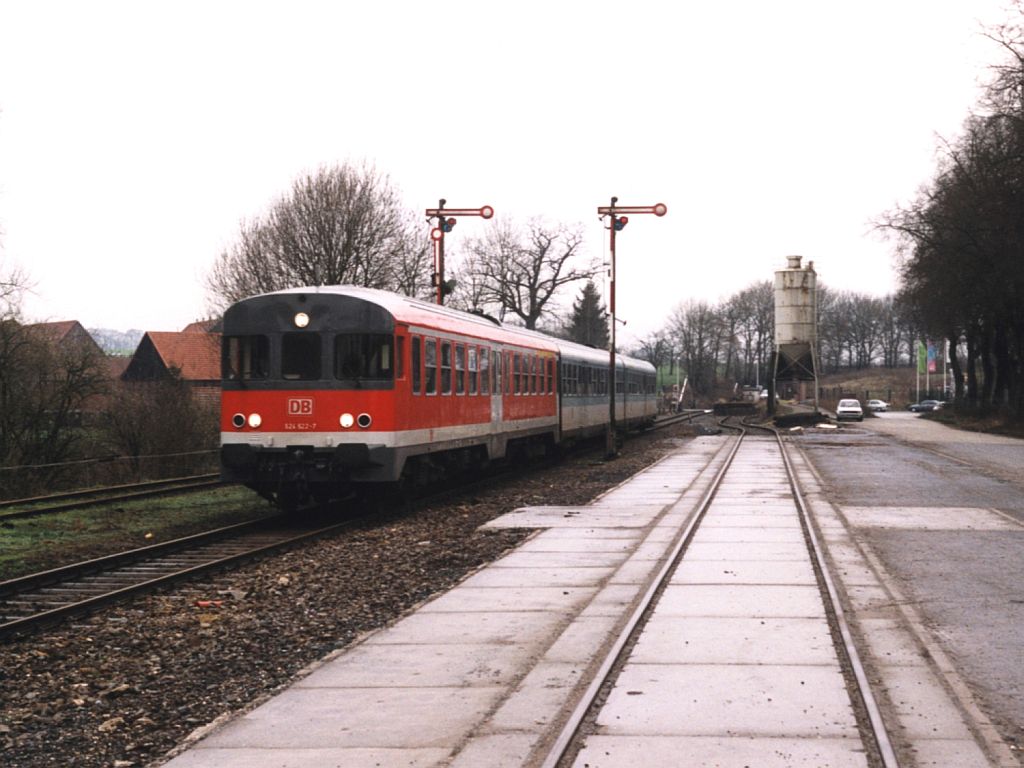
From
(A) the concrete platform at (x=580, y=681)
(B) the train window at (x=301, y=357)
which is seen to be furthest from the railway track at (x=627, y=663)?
(B) the train window at (x=301, y=357)

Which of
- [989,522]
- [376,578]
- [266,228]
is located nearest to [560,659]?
[376,578]

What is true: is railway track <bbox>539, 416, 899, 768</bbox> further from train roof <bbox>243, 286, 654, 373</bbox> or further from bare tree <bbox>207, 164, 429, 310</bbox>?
bare tree <bbox>207, 164, 429, 310</bbox>

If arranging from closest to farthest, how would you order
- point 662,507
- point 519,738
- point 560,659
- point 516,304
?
point 519,738 → point 560,659 → point 662,507 → point 516,304

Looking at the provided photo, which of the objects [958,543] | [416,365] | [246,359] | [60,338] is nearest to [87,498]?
[246,359]

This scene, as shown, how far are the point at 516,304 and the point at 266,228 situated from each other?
31226 mm

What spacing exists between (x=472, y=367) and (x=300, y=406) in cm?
470

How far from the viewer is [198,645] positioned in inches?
346

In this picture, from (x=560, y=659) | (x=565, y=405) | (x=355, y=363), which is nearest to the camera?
(x=560, y=659)

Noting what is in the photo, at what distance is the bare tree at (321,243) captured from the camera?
4188 centimetres

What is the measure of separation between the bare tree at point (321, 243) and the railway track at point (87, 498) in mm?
17451

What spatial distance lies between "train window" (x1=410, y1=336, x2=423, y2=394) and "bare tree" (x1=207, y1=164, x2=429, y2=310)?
81.2 ft

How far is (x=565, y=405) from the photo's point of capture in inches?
1174

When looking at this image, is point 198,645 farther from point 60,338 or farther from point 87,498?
point 60,338

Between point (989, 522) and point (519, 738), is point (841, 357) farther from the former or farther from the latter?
point (519, 738)
